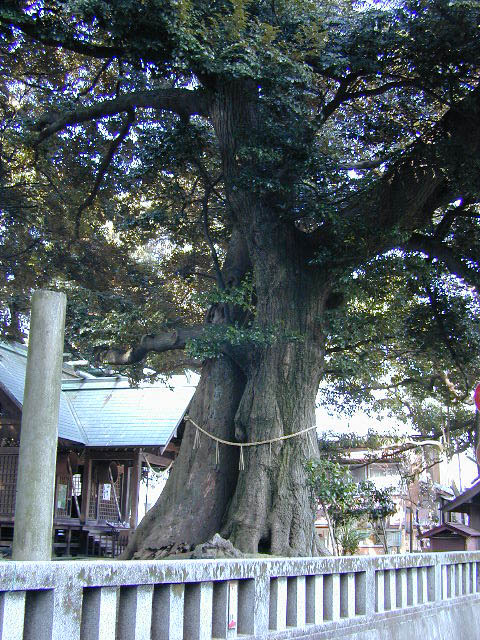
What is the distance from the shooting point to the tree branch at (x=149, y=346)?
1271 centimetres

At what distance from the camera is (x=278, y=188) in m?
11.1

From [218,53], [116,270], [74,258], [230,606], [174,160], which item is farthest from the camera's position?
[116,270]

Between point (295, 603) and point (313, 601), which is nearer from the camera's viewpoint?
point (295, 603)

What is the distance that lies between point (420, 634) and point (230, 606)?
3722 millimetres

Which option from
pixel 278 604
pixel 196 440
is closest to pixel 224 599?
pixel 278 604

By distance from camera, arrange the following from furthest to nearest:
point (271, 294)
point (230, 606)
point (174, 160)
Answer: point (174, 160) → point (271, 294) → point (230, 606)

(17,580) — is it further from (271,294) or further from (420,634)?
(271,294)

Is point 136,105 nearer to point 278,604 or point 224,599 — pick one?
point 278,604

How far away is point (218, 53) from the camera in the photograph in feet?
34.8

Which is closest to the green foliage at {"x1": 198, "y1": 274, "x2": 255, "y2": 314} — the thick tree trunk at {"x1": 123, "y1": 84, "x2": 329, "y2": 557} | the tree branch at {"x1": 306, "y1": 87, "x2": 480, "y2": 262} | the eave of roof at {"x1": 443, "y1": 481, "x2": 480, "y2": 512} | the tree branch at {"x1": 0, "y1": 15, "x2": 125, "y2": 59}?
the thick tree trunk at {"x1": 123, "y1": 84, "x2": 329, "y2": 557}

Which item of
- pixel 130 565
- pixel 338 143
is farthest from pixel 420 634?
pixel 338 143

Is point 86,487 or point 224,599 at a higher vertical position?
point 224,599

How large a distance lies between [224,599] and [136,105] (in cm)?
1057

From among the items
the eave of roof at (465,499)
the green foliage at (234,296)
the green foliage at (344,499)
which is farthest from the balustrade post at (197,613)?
the eave of roof at (465,499)
